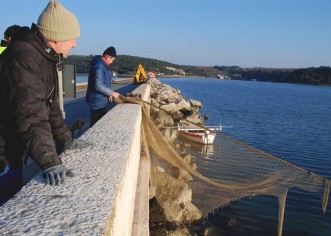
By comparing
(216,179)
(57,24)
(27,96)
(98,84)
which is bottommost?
(216,179)

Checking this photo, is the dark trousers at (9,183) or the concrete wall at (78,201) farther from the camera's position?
the dark trousers at (9,183)

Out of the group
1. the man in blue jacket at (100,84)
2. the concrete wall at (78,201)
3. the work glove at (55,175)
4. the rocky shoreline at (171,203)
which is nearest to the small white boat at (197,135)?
the rocky shoreline at (171,203)

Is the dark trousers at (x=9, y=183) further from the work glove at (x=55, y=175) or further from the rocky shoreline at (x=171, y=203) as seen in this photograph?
the rocky shoreline at (x=171, y=203)

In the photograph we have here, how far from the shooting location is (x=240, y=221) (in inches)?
459

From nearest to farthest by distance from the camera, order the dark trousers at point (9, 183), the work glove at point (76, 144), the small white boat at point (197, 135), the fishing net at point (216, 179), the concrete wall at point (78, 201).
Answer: the concrete wall at point (78, 201), the dark trousers at point (9, 183), the work glove at point (76, 144), the fishing net at point (216, 179), the small white boat at point (197, 135)

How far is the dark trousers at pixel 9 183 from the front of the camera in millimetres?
2829

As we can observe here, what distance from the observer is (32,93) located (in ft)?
7.84

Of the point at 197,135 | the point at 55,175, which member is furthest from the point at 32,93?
the point at 197,135

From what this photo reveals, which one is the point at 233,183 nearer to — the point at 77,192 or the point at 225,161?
the point at 225,161

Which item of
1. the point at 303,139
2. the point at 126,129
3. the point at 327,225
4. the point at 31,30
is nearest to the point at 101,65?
the point at 126,129

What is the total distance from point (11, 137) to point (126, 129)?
2338 millimetres

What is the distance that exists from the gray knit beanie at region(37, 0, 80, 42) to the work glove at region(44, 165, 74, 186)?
1050mm

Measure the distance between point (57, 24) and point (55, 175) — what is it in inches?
47.2

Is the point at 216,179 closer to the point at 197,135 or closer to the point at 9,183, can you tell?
the point at 9,183
